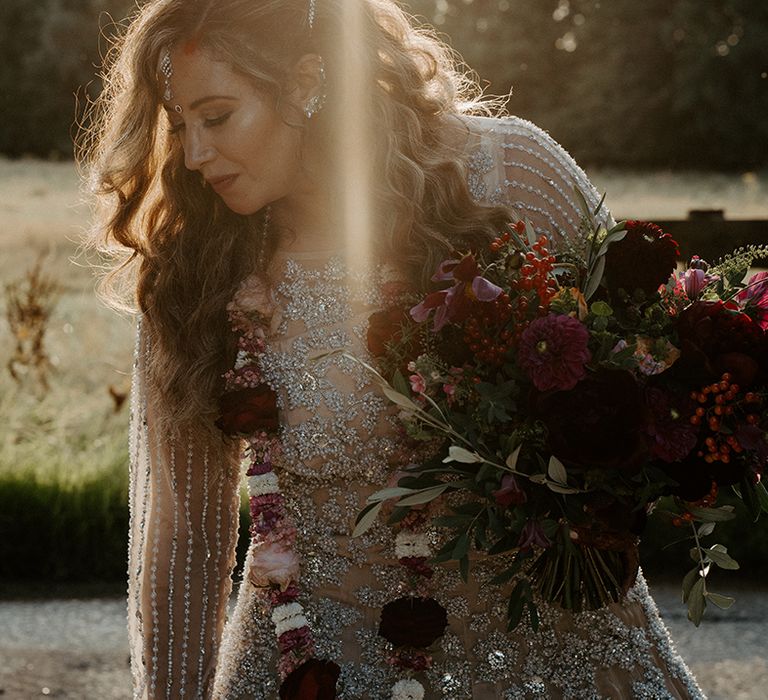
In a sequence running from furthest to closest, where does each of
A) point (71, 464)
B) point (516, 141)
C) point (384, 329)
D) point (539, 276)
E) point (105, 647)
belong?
point (71, 464)
point (105, 647)
point (516, 141)
point (384, 329)
point (539, 276)

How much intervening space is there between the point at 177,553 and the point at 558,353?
3.17 feet

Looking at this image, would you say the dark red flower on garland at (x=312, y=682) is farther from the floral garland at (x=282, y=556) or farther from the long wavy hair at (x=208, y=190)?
the long wavy hair at (x=208, y=190)

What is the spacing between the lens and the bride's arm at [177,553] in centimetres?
215

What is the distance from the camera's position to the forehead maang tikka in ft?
6.63

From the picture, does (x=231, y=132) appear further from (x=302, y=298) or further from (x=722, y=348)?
(x=722, y=348)

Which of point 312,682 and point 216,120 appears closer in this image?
point 312,682

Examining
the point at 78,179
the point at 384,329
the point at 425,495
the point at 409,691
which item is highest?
the point at 78,179

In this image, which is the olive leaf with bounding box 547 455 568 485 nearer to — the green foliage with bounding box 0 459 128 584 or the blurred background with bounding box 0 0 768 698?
the blurred background with bounding box 0 0 768 698

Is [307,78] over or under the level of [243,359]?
over

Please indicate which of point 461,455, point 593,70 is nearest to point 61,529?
point 461,455

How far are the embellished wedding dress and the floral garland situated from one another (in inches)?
1.1

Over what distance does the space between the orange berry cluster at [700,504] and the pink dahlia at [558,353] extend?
0.29 m

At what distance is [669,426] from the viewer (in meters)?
1.54

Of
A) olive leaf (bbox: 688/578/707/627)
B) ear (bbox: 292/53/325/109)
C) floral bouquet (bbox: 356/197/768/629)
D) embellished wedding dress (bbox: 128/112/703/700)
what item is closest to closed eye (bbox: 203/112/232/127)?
ear (bbox: 292/53/325/109)
